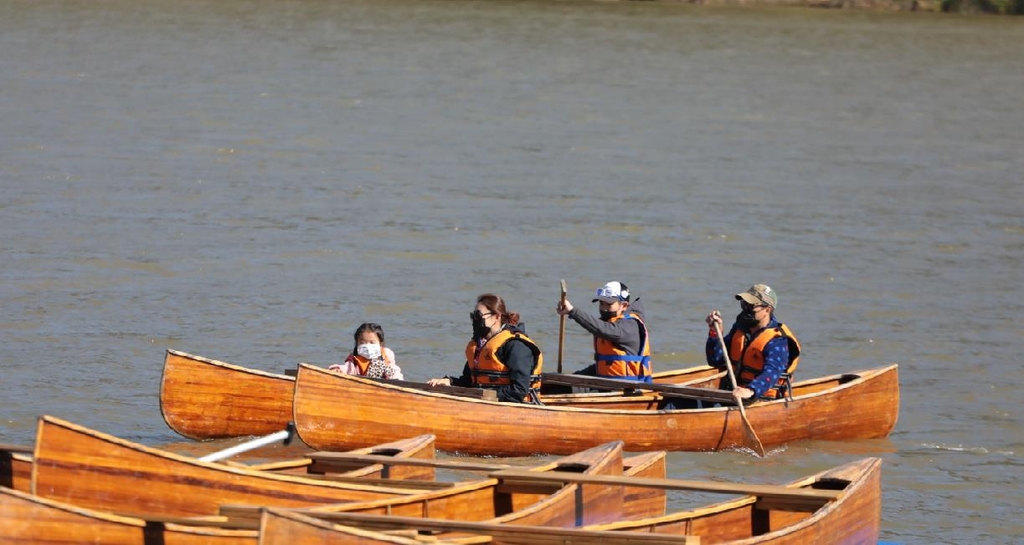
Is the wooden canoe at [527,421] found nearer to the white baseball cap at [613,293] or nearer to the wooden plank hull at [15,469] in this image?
the white baseball cap at [613,293]

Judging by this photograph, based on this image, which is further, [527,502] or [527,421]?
[527,421]

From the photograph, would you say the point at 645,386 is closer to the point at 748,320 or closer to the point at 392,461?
the point at 748,320

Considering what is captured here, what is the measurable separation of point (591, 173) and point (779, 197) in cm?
254

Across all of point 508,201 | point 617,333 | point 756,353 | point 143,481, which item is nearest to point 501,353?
point 617,333

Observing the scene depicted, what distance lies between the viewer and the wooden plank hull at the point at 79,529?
22.0ft

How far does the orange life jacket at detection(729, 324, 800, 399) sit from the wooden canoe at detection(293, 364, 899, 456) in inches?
9.0

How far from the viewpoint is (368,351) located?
11.2 metres

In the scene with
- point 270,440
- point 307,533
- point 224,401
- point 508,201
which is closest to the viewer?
point 307,533

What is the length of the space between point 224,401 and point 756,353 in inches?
136

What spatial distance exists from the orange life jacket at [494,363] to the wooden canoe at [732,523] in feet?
8.20

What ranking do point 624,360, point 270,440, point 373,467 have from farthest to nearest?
A: point 624,360, point 270,440, point 373,467

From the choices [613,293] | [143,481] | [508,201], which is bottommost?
[143,481]

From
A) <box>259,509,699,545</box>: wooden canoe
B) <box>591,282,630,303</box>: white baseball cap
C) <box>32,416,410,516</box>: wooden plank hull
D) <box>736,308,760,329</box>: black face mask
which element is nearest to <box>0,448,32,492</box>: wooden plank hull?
<box>32,416,410,516</box>: wooden plank hull

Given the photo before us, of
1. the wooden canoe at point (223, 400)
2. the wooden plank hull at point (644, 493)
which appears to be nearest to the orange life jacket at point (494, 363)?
the wooden canoe at point (223, 400)
